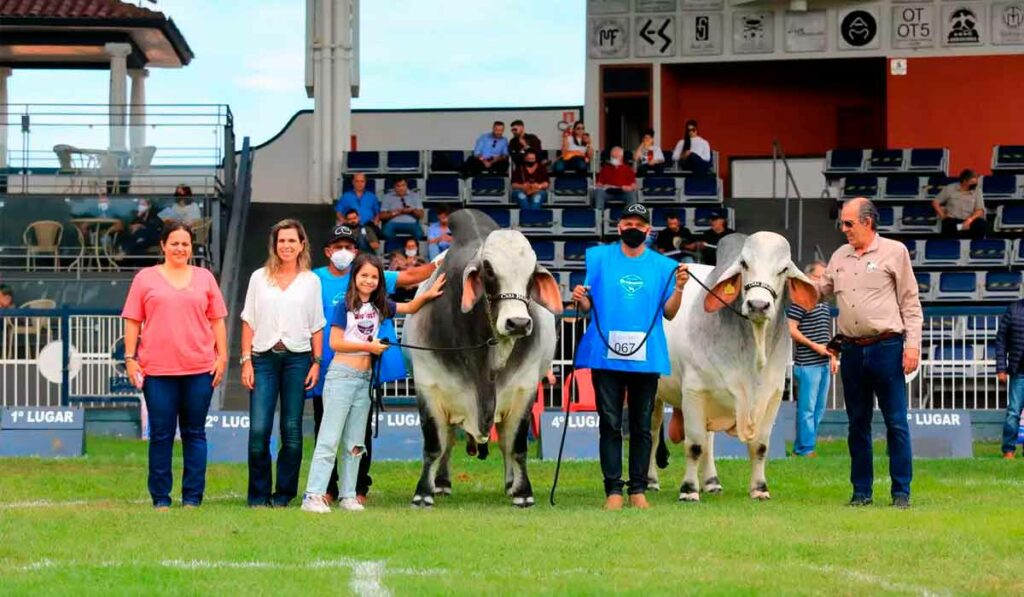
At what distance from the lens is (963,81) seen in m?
38.2

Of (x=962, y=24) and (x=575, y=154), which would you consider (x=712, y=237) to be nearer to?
(x=575, y=154)

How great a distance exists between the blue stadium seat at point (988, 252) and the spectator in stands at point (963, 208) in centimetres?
57

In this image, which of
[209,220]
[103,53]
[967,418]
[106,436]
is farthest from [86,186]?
[967,418]

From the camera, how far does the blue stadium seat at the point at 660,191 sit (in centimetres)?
3219

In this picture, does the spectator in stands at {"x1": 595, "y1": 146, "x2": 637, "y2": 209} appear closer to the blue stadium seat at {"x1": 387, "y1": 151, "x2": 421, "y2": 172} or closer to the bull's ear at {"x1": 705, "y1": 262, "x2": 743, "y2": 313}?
the blue stadium seat at {"x1": 387, "y1": 151, "x2": 421, "y2": 172}

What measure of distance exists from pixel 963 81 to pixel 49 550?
30583mm

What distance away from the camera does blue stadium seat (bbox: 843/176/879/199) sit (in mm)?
33344

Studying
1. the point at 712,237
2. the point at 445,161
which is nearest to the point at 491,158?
the point at 445,161

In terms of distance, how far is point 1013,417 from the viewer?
66.5 ft

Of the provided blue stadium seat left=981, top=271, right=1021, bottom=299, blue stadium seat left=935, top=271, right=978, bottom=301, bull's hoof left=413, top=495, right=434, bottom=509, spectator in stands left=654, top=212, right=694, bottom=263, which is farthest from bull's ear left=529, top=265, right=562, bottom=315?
blue stadium seat left=981, top=271, right=1021, bottom=299

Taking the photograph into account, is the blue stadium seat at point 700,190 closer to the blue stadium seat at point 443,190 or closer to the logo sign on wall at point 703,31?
the blue stadium seat at point 443,190

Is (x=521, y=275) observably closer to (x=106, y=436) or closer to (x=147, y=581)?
(x=147, y=581)

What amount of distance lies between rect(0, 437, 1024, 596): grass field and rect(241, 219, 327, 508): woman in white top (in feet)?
1.49

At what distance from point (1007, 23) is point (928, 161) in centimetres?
493
